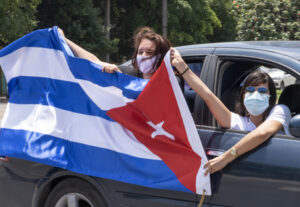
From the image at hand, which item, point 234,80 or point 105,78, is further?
point 234,80

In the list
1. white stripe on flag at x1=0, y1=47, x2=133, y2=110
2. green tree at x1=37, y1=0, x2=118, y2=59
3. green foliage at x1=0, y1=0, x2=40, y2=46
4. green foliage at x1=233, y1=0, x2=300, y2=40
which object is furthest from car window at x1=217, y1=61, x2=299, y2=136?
green tree at x1=37, y1=0, x2=118, y2=59

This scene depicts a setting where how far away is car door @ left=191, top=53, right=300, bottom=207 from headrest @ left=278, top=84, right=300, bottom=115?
1.37 feet

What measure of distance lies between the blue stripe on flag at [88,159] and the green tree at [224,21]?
111ft

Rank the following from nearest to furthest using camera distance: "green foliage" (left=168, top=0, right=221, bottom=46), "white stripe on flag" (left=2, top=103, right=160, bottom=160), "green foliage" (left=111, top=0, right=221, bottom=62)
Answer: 1. "white stripe on flag" (left=2, top=103, right=160, bottom=160)
2. "green foliage" (left=168, top=0, right=221, bottom=46)
3. "green foliage" (left=111, top=0, right=221, bottom=62)

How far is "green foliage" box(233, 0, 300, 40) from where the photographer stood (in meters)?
12.4

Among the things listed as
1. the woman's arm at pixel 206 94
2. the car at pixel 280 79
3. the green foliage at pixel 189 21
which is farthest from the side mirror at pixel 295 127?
the green foliage at pixel 189 21

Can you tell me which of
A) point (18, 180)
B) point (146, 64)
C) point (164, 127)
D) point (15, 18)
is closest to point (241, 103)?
point (164, 127)

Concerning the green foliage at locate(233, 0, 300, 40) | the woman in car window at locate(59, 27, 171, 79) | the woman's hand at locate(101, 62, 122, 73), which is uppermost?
the green foliage at locate(233, 0, 300, 40)

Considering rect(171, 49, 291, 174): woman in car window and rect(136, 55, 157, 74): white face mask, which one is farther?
rect(136, 55, 157, 74): white face mask

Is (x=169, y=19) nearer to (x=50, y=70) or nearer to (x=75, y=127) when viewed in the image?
(x=50, y=70)

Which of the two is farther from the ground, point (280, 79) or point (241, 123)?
point (280, 79)

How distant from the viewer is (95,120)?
3.97 metres

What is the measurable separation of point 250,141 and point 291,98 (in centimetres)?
Result: 73

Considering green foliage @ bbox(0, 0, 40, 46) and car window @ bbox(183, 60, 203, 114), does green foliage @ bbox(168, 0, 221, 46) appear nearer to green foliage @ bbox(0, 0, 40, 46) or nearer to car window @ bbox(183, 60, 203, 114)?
green foliage @ bbox(0, 0, 40, 46)
